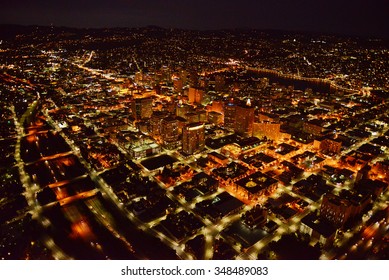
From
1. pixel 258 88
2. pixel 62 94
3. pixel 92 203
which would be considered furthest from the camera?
pixel 258 88

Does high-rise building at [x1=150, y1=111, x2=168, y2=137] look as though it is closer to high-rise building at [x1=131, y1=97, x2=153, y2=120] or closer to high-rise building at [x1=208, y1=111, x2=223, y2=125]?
high-rise building at [x1=131, y1=97, x2=153, y2=120]

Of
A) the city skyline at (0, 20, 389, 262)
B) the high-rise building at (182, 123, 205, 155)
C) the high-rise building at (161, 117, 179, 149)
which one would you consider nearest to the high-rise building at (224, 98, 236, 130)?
the city skyline at (0, 20, 389, 262)

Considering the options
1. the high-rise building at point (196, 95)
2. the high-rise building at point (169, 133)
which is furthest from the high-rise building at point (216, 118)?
the high-rise building at point (196, 95)

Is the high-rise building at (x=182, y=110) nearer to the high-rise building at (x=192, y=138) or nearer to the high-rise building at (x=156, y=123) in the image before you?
the high-rise building at (x=156, y=123)

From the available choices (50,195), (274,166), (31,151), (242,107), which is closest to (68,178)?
(50,195)

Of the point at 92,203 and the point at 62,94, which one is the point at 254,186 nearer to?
the point at 92,203

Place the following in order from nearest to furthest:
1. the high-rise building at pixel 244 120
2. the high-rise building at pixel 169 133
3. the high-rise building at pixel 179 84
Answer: the high-rise building at pixel 169 133
the high-rise building at pixel 244 120
the high-rise building at pixel 179 84
